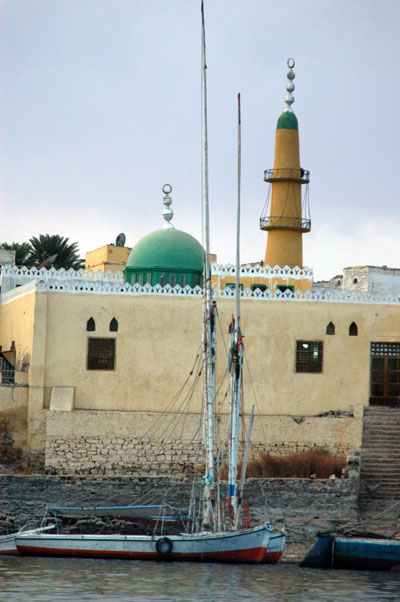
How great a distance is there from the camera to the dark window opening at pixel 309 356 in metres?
29.7

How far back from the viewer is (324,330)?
29828 mm

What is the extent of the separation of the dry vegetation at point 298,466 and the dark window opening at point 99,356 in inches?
171

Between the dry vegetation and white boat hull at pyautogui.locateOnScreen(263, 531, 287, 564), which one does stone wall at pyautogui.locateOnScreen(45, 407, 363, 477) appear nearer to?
the dry vegetation

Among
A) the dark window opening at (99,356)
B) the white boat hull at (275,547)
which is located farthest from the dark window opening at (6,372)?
the white boat hull at (275,547)

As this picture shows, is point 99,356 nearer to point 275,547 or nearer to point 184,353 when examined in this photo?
point 184,353

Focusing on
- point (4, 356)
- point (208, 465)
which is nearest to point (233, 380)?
point (208, 465)

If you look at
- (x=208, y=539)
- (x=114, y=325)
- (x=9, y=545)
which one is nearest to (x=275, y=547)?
(x=208, y=539)

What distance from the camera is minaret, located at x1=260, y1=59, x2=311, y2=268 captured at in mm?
35531

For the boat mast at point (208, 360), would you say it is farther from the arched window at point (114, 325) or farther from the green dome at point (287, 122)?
the green dome at point (287, 122)

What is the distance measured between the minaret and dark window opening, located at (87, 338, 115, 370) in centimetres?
807

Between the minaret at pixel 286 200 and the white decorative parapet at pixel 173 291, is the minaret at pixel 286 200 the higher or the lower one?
the higher one

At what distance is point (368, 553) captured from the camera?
23828 millimetres

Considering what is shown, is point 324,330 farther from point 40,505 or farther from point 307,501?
point 40,505

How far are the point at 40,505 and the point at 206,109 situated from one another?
390 inches
